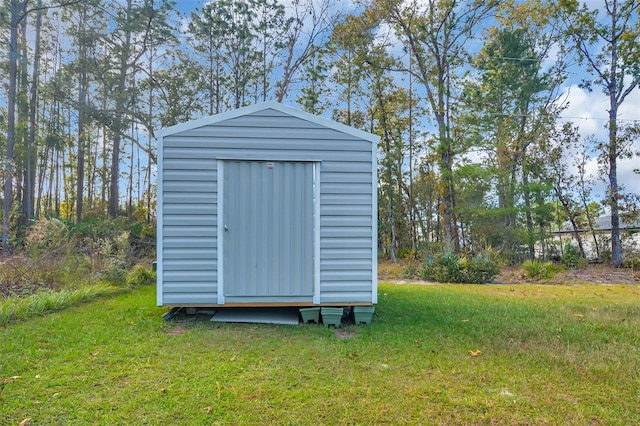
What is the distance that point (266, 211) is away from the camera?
12.0 feet

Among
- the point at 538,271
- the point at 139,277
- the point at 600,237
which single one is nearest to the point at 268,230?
the point at 139,277

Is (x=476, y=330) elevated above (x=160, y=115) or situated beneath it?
situated beneath

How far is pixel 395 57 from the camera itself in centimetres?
1135

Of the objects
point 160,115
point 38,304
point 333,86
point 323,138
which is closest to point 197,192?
point 323,138

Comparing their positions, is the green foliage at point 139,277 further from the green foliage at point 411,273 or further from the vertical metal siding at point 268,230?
the green foliage at point 411,273

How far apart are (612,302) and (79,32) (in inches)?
586

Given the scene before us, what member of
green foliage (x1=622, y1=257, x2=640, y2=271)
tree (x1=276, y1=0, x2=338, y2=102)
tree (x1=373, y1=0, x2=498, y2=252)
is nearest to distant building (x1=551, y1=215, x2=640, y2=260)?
green foliage (x1=622, y1=257, x2=640, y2=271)

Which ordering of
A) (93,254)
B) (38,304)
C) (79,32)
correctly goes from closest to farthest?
(38,304)
(93,254)
(79,32)

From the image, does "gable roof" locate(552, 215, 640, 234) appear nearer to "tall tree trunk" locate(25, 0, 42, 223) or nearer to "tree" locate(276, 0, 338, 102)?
"tree" locate(276, 0, 338, 102)

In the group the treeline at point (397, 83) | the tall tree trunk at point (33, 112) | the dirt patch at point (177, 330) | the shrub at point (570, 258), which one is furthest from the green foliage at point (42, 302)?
the shrub at point (570, 258)

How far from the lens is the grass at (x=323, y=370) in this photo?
187cm

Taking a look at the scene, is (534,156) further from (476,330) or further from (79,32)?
(79,32)

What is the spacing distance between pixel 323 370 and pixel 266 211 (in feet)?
5.98

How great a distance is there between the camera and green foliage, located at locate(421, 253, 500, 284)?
23.0 feet
